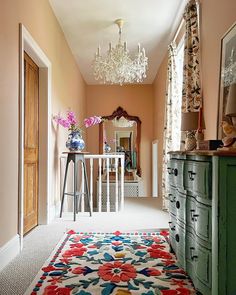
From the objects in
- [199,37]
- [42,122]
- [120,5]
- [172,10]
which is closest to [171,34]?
[172,10]

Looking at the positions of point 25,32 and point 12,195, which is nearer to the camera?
point 12,195

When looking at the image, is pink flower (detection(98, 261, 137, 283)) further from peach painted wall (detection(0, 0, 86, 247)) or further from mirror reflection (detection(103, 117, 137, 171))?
mirror reflection (detection(103, 117, 137, 171))

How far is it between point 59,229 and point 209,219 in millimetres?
2305

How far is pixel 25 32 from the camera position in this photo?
2.90 metres

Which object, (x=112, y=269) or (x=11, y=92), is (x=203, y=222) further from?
(x=11, y=92)

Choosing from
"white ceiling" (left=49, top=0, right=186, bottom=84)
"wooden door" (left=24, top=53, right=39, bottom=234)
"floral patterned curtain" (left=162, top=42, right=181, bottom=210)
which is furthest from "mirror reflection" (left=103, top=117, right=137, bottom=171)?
"wooden door" (left=24, top=53, right=39, bottom=234)

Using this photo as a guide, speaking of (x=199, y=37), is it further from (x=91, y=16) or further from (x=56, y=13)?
(x=56, y=13)

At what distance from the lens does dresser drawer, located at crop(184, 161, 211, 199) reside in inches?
64.9

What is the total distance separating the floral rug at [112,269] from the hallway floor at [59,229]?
104 millimetres

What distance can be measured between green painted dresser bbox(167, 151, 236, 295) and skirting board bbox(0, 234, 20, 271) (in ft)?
4.45

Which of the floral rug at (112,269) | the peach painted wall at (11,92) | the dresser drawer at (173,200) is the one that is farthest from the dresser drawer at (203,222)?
the peach painted wall at (11,92)

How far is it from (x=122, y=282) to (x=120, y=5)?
3290 millimetres

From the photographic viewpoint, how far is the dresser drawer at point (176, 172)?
217 cm

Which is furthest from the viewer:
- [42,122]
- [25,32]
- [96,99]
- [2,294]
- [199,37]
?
[96,99]
